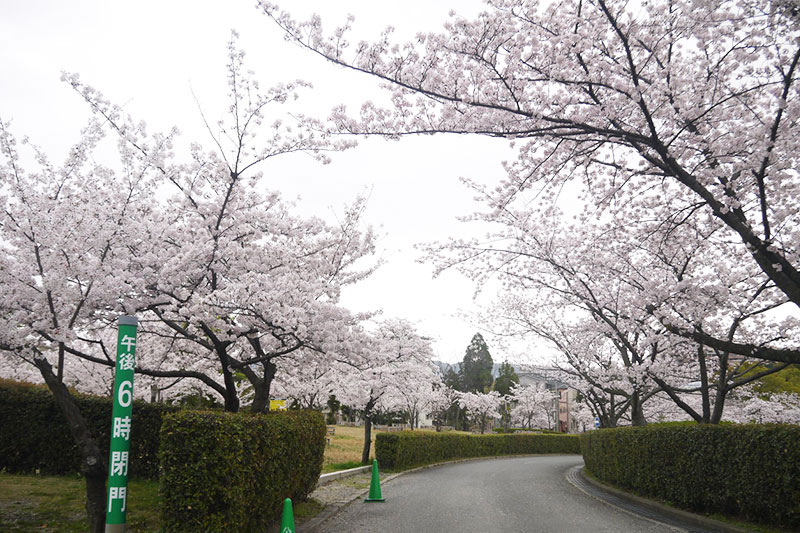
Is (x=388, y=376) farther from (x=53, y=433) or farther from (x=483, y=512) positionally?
(x=53, y=433)

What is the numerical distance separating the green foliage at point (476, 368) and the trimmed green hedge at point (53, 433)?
159 feet

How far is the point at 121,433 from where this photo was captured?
4145 mm

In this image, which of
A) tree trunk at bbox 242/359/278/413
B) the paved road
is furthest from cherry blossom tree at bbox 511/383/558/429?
tree trunk at bbox 242/359/278/413

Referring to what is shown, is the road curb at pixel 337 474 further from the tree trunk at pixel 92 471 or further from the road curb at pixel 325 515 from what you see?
the tree trunk at pixel 92 471

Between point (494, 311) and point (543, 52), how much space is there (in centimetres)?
1274

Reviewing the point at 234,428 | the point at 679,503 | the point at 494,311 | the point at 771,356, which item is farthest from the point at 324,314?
the point at 494,311

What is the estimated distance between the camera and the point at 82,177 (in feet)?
22.8

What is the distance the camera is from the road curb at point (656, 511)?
7.99 m

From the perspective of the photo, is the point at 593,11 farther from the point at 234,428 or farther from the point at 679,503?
the point at 679,503

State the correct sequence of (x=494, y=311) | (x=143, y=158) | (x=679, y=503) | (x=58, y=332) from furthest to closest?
(x=494, y=311) → (x=679, y=503) → (x=143, y=158) → (x=58, y=332)

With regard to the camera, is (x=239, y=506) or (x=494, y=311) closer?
(x=239, y=506)

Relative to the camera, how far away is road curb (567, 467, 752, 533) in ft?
26.2

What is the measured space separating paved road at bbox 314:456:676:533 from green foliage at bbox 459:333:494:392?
43.7m

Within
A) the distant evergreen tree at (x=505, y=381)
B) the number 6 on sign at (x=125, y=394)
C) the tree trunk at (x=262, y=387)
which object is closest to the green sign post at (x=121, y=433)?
the number 6 on sign at (x=125, y=394)
